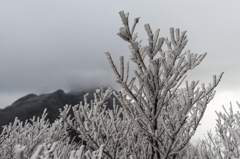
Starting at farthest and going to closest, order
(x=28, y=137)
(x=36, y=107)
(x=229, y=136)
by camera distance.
A: (x=36, y=107)
(x=28, y=137)
(x=229, y=136)

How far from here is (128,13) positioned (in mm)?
1778

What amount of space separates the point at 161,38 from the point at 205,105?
1800 mm

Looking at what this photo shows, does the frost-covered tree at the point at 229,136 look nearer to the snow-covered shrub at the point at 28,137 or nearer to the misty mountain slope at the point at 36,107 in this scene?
the snow-covered shrub at the point at 28,137

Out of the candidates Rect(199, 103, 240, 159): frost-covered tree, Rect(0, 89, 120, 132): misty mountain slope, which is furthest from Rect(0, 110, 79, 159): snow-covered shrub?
Rect(0, 89, 120, 132): misty mountain slope

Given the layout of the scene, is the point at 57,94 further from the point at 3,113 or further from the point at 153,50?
the point at 153,50

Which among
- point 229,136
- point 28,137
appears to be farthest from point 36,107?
point 229,136

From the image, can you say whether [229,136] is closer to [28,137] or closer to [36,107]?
[28,137]

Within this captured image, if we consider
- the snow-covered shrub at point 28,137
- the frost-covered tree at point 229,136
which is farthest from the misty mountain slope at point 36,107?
the frost-covered tree at point 229,136

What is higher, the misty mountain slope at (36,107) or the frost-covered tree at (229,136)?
the misty mountain slope at (36,107)

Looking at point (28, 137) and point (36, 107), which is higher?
point (36, 107)

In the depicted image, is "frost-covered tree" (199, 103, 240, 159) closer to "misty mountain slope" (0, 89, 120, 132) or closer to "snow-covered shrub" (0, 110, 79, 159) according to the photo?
"snow-covered shrub" (0, 110, 79, 159)

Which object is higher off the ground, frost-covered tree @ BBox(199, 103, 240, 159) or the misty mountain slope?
the misty mountain slope

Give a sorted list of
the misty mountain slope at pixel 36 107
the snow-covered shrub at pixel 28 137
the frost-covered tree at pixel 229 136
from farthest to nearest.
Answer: the misty mountain slope at pixel 36 107
the snow-covered shrub at pixel 28 137
the frost-covered tree at pixel 229 136

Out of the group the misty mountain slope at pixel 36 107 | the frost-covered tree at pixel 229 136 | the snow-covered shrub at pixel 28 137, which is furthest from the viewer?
the misty mountain slope at pixel 36 107
